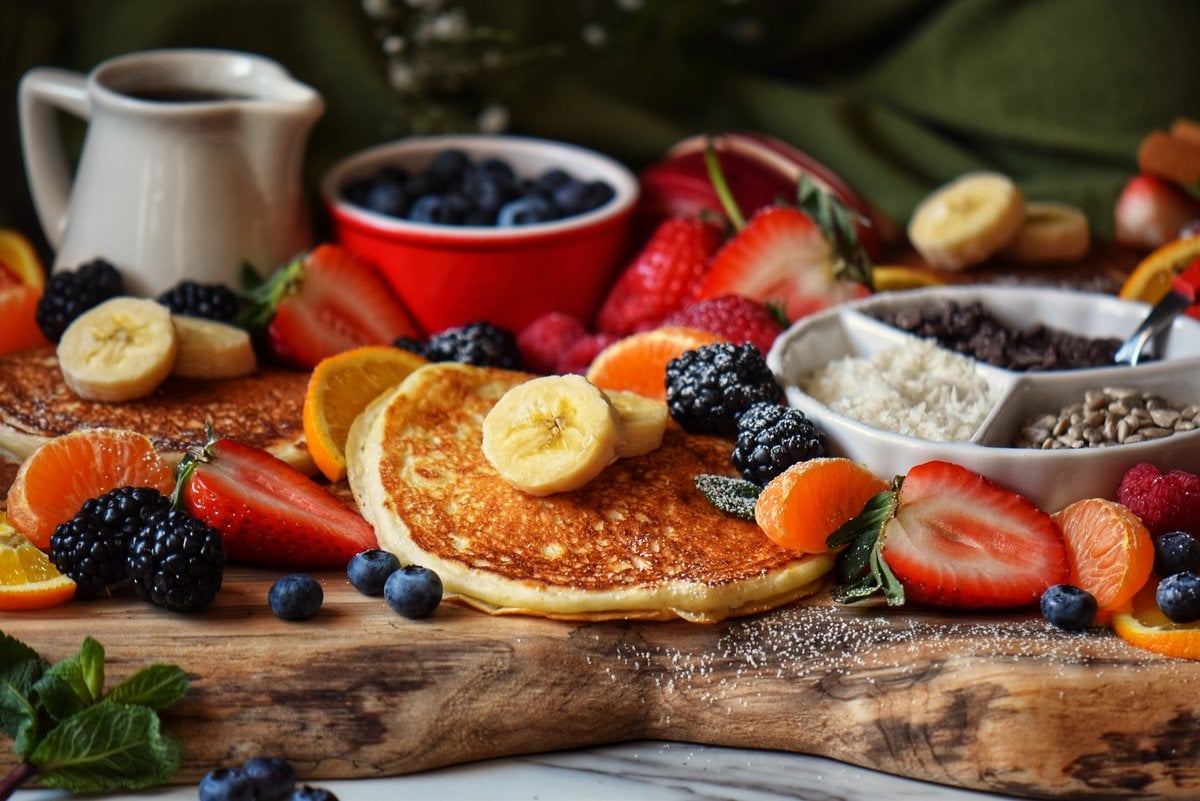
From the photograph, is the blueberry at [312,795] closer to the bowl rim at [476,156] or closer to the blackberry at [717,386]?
the blackberry at [717,386]

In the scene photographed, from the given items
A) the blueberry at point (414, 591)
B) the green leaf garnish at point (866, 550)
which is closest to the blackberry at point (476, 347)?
the blueberry at point (414, 591)

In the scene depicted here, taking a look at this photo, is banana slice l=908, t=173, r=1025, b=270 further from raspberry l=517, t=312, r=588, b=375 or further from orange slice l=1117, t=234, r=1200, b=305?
raspberry l=517, t=312, r=588, b=375

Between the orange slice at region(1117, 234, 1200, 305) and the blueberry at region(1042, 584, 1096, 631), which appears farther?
the orange slice at region(1117, 234, 1200, 305)

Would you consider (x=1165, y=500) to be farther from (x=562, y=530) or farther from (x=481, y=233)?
(x=481, y=233)

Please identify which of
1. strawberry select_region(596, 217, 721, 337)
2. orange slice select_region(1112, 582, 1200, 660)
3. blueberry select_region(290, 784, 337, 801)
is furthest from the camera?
strawberry select_region(596, 217, 721, 337)

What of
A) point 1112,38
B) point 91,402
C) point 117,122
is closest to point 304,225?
point 117,122

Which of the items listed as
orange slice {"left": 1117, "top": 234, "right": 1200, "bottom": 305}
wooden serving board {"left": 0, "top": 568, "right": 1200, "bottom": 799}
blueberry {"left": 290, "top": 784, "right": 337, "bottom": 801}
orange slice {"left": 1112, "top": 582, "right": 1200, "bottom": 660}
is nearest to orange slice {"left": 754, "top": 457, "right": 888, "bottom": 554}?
wooden serving board {"left": 0, "top": 568, "right": 1200, "bottom": 799}

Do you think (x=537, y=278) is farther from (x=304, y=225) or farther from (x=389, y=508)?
(x=389, y=508)
